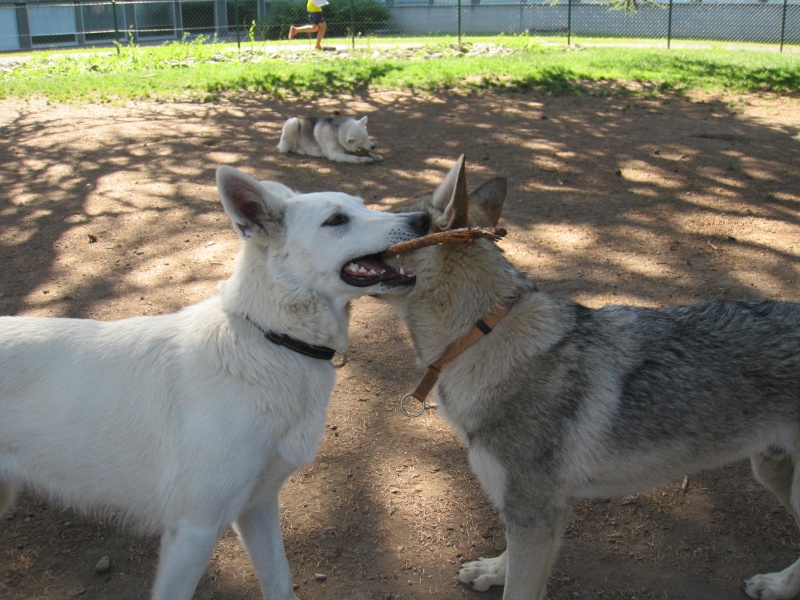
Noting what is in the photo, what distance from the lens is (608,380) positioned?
318cm

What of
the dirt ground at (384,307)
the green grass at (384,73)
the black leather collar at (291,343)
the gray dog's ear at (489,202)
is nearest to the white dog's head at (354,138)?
the dirt ground at (384,307)

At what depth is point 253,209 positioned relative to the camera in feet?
10.0

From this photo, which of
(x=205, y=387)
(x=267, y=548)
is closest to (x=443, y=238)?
(x=205, y=387)

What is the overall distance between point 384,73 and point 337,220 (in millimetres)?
13978

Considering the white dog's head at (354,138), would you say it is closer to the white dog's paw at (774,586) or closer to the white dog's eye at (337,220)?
the white dog's eye at (337,220)

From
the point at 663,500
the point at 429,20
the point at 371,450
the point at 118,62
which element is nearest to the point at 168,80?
the point at 118,62

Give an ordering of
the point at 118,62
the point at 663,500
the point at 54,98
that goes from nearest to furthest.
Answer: the point at 663,500 → the point at 54,98 → the point at 118,62

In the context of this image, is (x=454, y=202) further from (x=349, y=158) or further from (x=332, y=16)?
(x=332, y=16)

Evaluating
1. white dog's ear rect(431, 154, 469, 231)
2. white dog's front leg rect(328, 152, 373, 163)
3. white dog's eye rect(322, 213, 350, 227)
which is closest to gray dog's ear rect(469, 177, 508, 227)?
white dog's ear rect(431, 154, 469, 231)

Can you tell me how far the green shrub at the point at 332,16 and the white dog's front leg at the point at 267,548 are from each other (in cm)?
2804

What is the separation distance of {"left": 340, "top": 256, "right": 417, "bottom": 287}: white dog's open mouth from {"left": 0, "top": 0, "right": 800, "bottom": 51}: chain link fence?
23101mm

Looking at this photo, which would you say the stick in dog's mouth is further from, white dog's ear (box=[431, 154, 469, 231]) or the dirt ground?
the dirt ground

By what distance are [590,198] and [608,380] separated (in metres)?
5.28

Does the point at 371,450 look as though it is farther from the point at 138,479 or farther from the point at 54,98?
the point at 54,98
